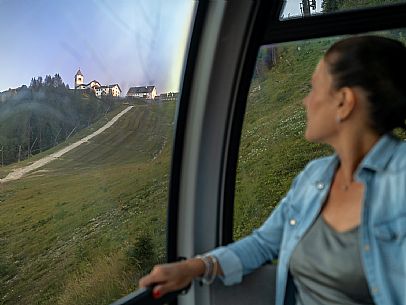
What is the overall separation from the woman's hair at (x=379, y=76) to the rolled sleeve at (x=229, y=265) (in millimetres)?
668

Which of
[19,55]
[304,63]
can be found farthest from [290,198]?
[19,55]

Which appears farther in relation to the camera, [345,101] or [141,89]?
[141,89]

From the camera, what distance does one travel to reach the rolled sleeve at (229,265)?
73.5 inches

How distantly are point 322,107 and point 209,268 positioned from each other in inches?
26.2

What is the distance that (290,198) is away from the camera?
1896 millimetres

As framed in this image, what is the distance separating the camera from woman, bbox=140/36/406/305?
1.54 meters

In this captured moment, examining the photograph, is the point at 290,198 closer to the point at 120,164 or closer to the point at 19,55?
the point at 120,164

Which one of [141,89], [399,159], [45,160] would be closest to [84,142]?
[45,160]

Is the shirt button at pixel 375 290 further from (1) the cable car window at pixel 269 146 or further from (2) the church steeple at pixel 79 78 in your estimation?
(2) the church steeple at pixel 79 78

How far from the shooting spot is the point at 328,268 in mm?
1614

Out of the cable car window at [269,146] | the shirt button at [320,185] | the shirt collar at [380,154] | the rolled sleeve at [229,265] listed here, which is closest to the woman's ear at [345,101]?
the shirt collar at [380,154]

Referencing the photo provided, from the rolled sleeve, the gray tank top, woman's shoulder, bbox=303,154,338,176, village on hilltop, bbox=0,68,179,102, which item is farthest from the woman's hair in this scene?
village on hilltop, bbox=0,68,179,102

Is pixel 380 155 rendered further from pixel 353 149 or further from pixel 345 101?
pixel 345 101

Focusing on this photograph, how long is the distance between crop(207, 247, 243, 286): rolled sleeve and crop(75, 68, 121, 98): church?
0.76m
